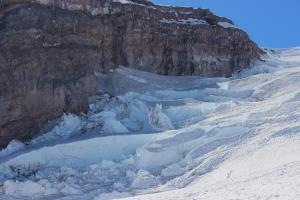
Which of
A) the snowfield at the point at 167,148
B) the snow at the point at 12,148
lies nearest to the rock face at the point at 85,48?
the snow at the point at 12,148

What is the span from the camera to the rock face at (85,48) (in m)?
31.4

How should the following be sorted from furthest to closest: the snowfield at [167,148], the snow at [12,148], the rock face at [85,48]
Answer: the rock face at [85,48]
the snow at [12,148]
the snowfield at [167,148]

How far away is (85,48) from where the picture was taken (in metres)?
34.2

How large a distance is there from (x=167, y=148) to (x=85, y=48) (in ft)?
32.8

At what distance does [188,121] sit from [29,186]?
29.1 ft

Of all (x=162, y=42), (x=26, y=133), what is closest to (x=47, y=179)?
(x=26, y=133)

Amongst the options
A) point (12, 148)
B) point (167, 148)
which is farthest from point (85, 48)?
point (167, 148)

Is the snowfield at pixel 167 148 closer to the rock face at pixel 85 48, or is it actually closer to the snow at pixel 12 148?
the snow at pixel 12 148

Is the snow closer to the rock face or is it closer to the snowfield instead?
the snowfield

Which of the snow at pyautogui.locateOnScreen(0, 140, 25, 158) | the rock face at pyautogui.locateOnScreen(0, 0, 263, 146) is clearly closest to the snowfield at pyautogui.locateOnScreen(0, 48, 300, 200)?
the snow at pyautogui.locateOnScreen(0, 140, 25, 158)

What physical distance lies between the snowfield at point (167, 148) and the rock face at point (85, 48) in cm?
132

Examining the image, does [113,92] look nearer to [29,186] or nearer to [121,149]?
[121,149]

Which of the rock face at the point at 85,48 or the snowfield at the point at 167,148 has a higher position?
the rock face at the point at 85,48

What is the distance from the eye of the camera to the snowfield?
73.5 feet
